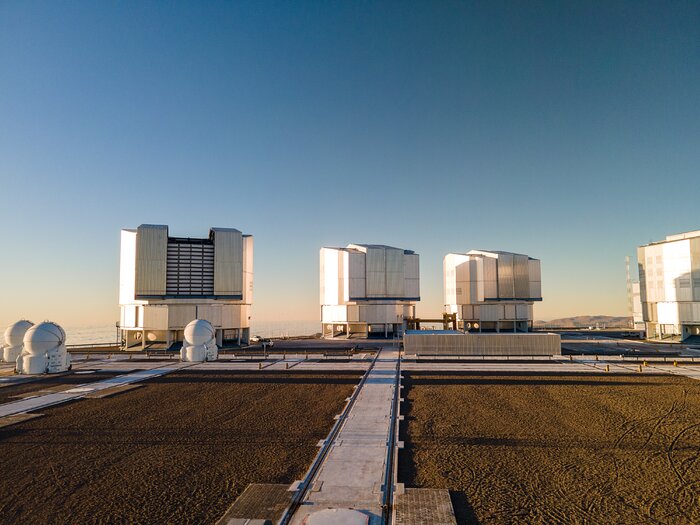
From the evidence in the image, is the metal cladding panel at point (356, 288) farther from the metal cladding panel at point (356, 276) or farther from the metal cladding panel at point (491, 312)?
the metal cladding panel at point (491, 312)

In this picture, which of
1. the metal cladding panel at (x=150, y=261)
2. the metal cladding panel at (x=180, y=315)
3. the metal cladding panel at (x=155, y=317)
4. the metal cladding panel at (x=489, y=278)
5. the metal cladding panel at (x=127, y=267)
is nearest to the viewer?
the metal cladding panel at (x=155, y=317)

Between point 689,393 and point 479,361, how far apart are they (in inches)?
701

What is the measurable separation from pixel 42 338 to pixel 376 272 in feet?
163

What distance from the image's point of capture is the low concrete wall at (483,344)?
44.9 metres

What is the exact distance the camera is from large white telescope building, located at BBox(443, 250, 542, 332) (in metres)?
77.6

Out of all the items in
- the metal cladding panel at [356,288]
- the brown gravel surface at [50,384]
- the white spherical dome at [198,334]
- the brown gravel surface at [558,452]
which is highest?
the metal cladding panel at [356,288]

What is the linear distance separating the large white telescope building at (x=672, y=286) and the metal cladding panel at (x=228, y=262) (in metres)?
65.9

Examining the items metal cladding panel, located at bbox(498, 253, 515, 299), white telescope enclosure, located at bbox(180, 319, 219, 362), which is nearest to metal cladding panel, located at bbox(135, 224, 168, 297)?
white telescope enclosure, located at bbox(180, 319, 219, 362)

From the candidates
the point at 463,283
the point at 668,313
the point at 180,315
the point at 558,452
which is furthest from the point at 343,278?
the point at 558,452

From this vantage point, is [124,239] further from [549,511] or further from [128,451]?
[549,511]

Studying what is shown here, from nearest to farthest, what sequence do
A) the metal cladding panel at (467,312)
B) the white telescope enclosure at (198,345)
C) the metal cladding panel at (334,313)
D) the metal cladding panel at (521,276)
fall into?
1. the white telescope enclosure at (198,345)
2. the metal cladding panel at (334,313)
3. the metal cladding panel at (521,276)
4. the metal cladding panel at (467,312)

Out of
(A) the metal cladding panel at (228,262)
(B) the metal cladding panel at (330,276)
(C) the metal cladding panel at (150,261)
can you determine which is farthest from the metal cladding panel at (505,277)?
(C) the metal cladding panel at (150,261)

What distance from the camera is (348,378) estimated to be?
31.3 meters

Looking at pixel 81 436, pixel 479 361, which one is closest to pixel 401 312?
pixel 479 361
